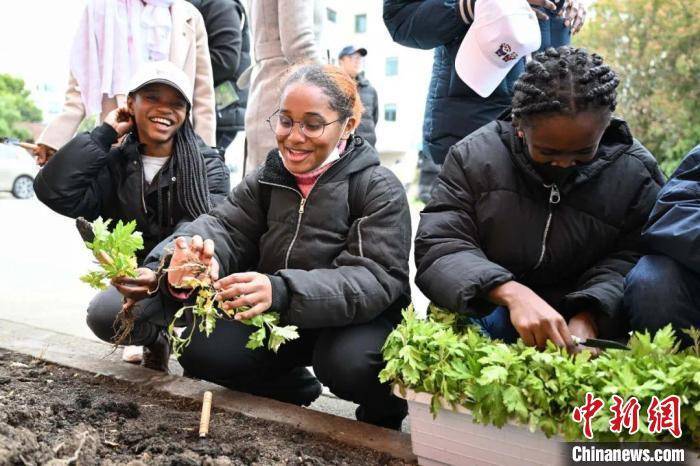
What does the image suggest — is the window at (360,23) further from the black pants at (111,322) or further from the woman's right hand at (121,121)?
the black pants at (111,322)

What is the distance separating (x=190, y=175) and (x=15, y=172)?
17.0 m

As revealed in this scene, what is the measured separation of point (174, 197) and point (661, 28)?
76.9ft

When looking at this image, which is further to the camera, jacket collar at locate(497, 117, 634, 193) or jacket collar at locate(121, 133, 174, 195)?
jacket collar at locate(121, 133, 174, 195)

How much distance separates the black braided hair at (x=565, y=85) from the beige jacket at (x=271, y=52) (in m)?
1.49

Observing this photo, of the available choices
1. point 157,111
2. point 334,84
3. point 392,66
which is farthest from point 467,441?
point 392,66

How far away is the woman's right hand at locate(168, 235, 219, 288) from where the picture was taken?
2.17 metres

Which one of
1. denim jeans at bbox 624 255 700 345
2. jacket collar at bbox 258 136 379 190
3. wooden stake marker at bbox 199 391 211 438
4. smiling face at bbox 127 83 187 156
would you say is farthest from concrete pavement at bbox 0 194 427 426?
denim jeans at bbox 624 255 700 345

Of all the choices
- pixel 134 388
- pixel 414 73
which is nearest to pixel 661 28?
pixel 414 73

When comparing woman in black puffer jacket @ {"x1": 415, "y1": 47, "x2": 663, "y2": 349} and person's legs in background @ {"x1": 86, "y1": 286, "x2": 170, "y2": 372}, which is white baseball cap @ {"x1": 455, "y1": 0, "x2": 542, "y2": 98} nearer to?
woman in black puffer jacket @ {"x1": 415, "y1": 47, "x2": 663, "y2": 349}

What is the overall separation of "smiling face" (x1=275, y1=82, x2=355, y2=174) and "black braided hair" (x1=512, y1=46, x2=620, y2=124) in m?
0.65

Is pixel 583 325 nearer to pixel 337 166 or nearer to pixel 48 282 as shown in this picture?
pixel 337 166

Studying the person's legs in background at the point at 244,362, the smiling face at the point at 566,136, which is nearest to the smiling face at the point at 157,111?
the person's legs in background at the point at 244,362

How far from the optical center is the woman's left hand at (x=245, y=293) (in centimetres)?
207

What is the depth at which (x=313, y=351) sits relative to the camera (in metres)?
2.52
